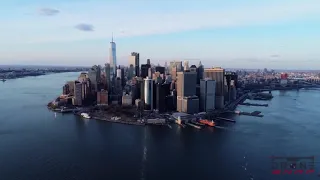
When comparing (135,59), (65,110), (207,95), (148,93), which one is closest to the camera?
(65,110)

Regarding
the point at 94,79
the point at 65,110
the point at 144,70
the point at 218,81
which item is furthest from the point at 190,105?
the point at 144,70

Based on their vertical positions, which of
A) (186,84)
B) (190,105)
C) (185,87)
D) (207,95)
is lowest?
(190,105)

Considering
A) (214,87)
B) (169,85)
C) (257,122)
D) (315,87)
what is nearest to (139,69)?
(169,85)

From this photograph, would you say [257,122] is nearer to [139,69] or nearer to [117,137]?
[117,137]

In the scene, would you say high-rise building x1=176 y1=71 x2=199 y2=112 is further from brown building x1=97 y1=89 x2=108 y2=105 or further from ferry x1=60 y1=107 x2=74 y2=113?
ferry x1=60 y1=107 x2=74 y2=113

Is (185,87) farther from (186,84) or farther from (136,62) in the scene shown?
(136,62)

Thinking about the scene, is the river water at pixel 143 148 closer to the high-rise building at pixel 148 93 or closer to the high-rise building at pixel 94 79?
the high-rise building at pixel 148 93
